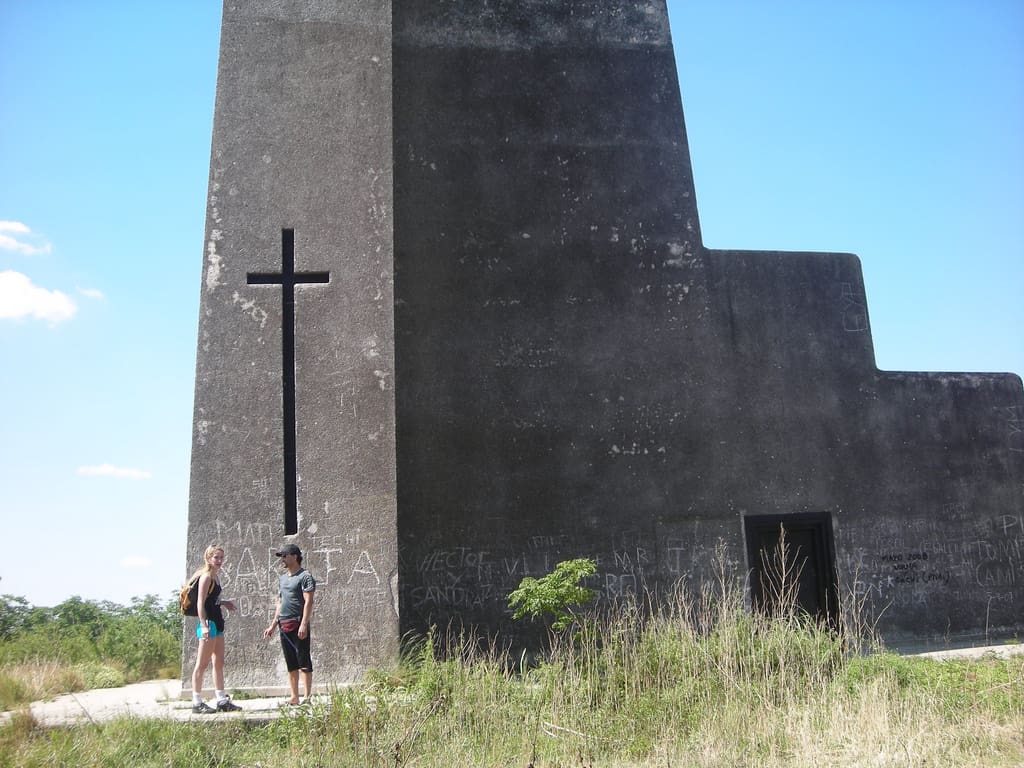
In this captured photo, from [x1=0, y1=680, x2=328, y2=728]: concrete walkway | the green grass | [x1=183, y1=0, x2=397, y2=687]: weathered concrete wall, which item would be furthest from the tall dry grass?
[x1=183, y1=0, x2=397, y2=687]: weathered concrete wall

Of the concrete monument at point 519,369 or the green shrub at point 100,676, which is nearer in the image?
the concrete monument at point 519,369

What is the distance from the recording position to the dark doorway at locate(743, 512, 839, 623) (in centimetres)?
1105

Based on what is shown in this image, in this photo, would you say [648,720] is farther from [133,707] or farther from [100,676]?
[100,676]

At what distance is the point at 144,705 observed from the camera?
8.29 metres

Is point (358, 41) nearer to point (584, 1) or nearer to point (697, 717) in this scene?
point (584, 1)

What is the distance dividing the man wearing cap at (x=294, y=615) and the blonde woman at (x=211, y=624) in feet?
1.52

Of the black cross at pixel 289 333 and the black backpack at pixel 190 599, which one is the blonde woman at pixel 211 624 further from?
the black cross at pixel 289 333

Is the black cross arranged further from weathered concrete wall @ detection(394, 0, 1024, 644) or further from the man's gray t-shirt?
weathered concrete wall @ detection(394, 0, 1024, 644)

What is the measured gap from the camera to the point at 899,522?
456 inches

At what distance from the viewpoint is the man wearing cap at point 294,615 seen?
315 inches

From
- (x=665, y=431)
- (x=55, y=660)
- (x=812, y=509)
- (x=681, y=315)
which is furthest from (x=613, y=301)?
(x=55, y=660)

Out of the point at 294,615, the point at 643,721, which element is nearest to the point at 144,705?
the point at 294,615

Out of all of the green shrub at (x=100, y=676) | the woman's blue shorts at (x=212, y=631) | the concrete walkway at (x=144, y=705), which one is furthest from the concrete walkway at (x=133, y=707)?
the woman's blue shorts at (x=212, y=631)

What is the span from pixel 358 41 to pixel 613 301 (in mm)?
4319
